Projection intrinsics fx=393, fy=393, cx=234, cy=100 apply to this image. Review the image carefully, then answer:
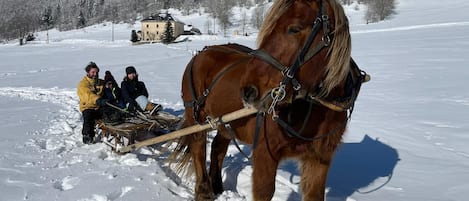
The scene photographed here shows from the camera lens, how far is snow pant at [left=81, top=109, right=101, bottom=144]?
7129 millimetres

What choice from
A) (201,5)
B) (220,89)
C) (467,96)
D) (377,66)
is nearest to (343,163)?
(220,89)

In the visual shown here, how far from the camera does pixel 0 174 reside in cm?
533

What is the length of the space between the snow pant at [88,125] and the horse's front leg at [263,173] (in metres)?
4.63

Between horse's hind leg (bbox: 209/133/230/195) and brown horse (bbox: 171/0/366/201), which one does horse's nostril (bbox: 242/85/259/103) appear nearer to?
brown horse (bbox: 171/0/366/201)

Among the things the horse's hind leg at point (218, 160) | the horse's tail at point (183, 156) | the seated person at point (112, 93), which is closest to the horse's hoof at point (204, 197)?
the horse's hind leg at point (218, 160)

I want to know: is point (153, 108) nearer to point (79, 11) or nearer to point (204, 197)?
point (204, 197)

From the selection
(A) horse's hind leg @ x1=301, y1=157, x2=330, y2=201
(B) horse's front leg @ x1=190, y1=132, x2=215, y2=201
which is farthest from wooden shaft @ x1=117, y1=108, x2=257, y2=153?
(A) horse's hind leg @ x1=301, y1=157, x2=330, y2=201

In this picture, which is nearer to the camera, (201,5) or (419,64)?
(419,64)

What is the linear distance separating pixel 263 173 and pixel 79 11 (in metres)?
160

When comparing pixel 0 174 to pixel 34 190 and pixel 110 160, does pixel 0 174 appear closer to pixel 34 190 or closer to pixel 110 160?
pixel 34 190

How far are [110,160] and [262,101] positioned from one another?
13.3ft

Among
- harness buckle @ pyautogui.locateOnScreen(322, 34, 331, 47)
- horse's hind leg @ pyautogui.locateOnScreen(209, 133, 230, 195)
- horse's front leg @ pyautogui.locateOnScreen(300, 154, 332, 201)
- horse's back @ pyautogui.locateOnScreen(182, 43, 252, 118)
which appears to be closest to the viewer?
harness buckle @ pyautogui.locateOnScreen(322, 34, 331, 47)

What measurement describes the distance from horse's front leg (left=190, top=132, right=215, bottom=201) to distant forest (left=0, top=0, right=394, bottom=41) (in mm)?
95205

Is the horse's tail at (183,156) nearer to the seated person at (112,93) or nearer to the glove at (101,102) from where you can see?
the glove at (101,102)
